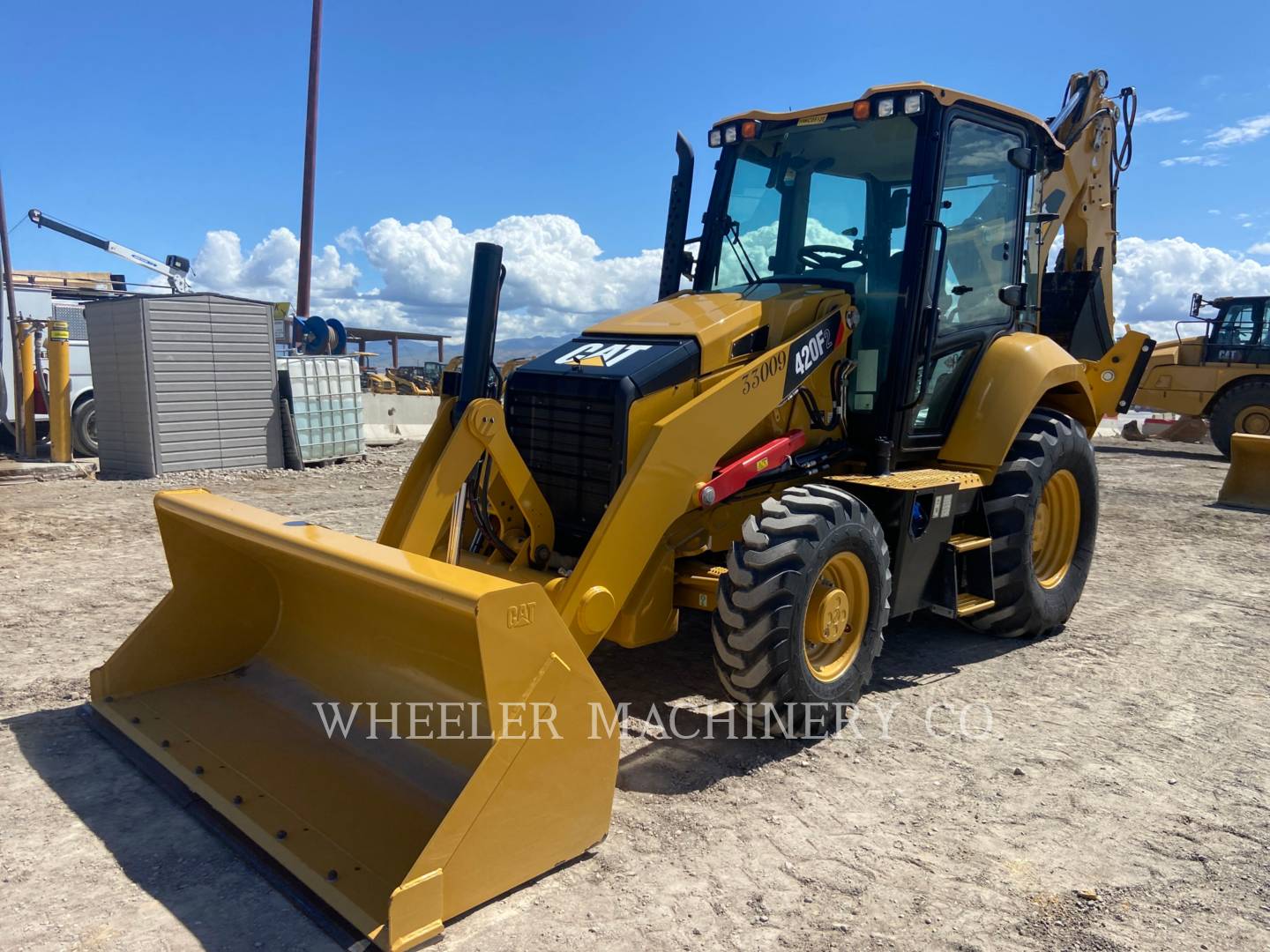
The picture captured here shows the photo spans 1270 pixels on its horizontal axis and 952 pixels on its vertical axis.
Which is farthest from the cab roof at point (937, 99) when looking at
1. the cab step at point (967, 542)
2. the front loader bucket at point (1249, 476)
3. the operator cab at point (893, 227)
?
the front loader bucket at point (1249, 476)

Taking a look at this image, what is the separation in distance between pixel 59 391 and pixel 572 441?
1141 cm

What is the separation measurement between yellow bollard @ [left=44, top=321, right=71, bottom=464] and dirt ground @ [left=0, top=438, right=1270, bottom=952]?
7861mm

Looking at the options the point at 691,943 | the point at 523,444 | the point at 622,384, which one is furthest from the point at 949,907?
the point at 523,444

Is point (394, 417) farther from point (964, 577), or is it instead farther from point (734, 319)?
point (734, 319)

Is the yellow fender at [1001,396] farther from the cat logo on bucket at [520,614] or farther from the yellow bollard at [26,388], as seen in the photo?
the yellow bollard at [26,388]

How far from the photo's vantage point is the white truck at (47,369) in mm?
13906

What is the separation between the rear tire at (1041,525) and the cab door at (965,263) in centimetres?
52

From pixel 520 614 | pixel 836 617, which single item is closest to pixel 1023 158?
pixel 836 617

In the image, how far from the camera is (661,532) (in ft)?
12.8

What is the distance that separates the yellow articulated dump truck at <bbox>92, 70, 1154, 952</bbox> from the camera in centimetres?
306

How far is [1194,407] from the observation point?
56.7 ft

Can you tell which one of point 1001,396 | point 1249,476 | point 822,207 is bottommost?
point 1249,476

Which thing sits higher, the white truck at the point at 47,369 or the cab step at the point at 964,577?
the white truck at the point at 47,369

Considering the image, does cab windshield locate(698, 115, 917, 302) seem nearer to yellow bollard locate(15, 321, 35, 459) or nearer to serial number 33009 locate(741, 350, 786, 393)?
serial number 33009 locate(741, 350, 786, 393)
